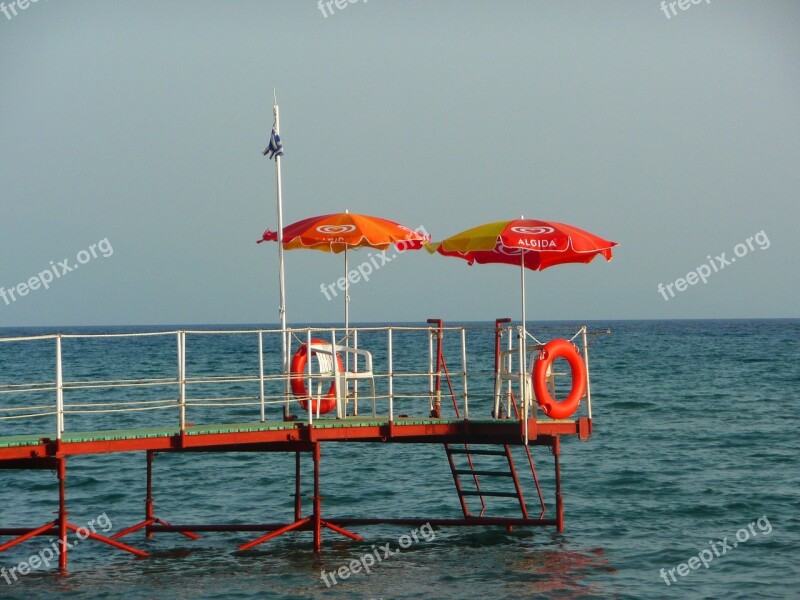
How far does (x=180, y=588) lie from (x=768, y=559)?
8904 millimetres

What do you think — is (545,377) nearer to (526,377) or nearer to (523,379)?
(526,377)

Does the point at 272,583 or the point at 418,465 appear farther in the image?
the point at 418,465

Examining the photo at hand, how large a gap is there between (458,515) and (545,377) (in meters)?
5.96

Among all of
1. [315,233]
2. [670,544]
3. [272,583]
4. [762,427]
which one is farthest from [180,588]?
[762,427]

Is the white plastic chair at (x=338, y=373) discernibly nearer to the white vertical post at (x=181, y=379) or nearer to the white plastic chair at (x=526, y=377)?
the white plastic chair at (x=526, y=377)

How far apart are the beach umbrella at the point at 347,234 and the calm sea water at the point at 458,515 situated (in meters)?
3.89

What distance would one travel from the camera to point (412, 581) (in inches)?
612

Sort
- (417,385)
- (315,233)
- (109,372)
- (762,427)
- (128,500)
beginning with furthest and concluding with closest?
1. (109,372)
2. (417,385)
3. (762,427)
4. (128,500)
5. (315,233)

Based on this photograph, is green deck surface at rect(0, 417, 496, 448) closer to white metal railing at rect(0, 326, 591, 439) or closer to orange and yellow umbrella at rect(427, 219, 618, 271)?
white metal railing at rect(0, 326, 591, 439)

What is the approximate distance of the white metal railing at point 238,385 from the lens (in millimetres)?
15359

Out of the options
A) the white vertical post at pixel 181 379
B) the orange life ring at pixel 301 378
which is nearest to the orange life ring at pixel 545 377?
the orange life ring at pixel 301 378

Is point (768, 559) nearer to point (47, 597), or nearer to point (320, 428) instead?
point (320, 428)

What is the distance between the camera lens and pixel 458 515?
69.9 feet

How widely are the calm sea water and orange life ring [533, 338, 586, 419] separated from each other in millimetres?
2326
